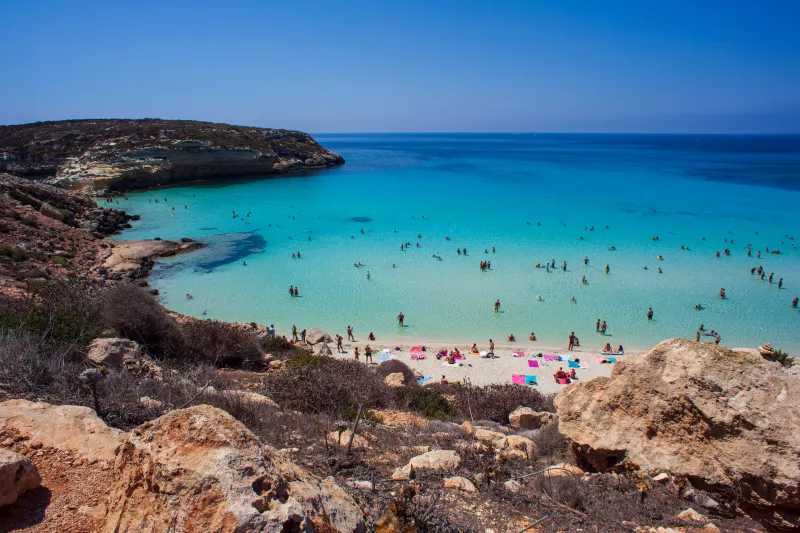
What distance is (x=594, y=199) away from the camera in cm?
4781

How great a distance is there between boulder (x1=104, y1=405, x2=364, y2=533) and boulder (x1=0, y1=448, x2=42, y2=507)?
0.66m

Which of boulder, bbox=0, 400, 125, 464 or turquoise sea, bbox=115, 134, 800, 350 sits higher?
boulder, bbox=0, 400, 125, 464

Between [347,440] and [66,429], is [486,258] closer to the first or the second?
[347,440]

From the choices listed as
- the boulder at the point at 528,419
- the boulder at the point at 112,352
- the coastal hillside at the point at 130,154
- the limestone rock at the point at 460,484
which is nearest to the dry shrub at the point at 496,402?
the boulder at the point at 528,419

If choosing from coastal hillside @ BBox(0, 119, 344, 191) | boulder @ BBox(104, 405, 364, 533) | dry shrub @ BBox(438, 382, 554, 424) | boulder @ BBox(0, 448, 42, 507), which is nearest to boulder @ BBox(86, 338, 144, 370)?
boulder @ BBox(0, 448, 42, 507)

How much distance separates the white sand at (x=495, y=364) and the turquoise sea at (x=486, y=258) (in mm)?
980

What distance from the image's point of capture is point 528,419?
841cm

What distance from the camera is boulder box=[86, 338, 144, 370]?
7.23 metres

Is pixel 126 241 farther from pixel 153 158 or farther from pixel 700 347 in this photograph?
pixel 700 347

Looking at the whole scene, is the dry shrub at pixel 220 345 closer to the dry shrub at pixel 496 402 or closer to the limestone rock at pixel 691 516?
the dry shrub at pixel 496 402

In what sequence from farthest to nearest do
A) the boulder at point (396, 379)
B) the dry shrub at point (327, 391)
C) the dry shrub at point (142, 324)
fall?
the boulder at point (396, 379) → the dry shrub at point (142, 324) → the dry shrub at point (327, 391)

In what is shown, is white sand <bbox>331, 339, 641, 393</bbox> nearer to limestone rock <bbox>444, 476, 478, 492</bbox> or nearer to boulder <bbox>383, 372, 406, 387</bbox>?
boulder <bbox>383, 372, 406, 387</bbox>

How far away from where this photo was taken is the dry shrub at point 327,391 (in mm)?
7727

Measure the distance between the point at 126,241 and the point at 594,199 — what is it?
43.1 m
